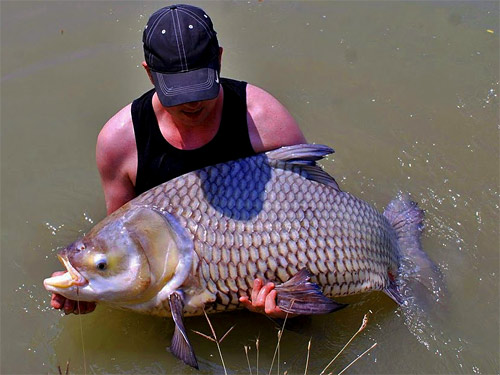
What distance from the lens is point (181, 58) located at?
249 centimetres

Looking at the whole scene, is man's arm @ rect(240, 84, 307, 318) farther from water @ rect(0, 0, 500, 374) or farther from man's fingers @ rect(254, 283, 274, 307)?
water @ rect(0, 0, 500, 374)

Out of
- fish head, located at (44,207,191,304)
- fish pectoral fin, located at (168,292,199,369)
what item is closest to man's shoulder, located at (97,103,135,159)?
fish head, located at (44,207,191,304)

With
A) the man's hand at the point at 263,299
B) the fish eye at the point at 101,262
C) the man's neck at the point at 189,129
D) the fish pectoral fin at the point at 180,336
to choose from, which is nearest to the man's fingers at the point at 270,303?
the man's hand at the point at 263,299

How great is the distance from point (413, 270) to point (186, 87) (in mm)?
1528

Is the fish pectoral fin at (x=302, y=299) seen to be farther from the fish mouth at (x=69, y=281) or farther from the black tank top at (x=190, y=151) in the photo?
the fish mouth at (x=69, y=281)

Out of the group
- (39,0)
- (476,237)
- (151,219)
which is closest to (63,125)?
(39,0)

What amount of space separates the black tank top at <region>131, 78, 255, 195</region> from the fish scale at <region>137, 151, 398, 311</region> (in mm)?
195

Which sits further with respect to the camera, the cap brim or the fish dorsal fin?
the fish dorsal fin

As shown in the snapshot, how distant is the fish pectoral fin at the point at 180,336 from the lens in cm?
259

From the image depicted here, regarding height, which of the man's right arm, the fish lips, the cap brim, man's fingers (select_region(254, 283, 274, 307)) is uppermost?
the cap brim

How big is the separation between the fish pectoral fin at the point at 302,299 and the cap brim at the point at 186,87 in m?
0.80

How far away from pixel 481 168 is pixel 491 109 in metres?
0.57

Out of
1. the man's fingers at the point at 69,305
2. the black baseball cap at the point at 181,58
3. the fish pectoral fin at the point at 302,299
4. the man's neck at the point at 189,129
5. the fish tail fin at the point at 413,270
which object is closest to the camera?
the black baseball cap at the point at 181,58

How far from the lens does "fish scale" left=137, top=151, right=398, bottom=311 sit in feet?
8.70
